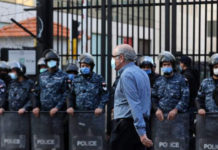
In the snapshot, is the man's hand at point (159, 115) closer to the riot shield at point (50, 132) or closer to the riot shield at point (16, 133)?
the riot shield at point (50, 132)

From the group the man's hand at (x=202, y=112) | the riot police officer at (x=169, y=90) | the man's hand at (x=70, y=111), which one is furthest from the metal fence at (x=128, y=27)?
the man's hand at (x=70, y=111)

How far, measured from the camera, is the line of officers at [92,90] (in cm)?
765

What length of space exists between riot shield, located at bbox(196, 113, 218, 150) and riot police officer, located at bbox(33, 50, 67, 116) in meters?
2.19

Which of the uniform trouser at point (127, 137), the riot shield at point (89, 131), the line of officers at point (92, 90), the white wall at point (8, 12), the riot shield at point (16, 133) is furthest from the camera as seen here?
the white wall at point (8, 12)

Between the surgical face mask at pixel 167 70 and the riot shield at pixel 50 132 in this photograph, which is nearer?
the surgical face mask at pixel 167 70

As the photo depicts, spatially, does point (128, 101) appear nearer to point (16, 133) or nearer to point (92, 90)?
point (92, 90)

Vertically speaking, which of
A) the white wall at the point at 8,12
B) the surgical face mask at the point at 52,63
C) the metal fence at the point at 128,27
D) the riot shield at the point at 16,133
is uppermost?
the white wall at the point at 8,12

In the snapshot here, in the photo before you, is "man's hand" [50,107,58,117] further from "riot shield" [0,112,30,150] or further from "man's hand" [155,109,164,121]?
"man's hand" [155,109,164,121]

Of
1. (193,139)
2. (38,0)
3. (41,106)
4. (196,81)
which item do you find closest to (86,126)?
(41,106)

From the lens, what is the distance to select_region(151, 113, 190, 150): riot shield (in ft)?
24.8

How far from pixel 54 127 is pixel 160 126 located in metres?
1.64

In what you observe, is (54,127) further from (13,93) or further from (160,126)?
(160,126)

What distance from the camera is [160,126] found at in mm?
7676

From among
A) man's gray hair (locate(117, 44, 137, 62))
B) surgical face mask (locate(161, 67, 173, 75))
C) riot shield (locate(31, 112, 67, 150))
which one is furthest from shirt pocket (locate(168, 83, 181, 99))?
man's gray hair (locate(117, 44, 137, 62))
